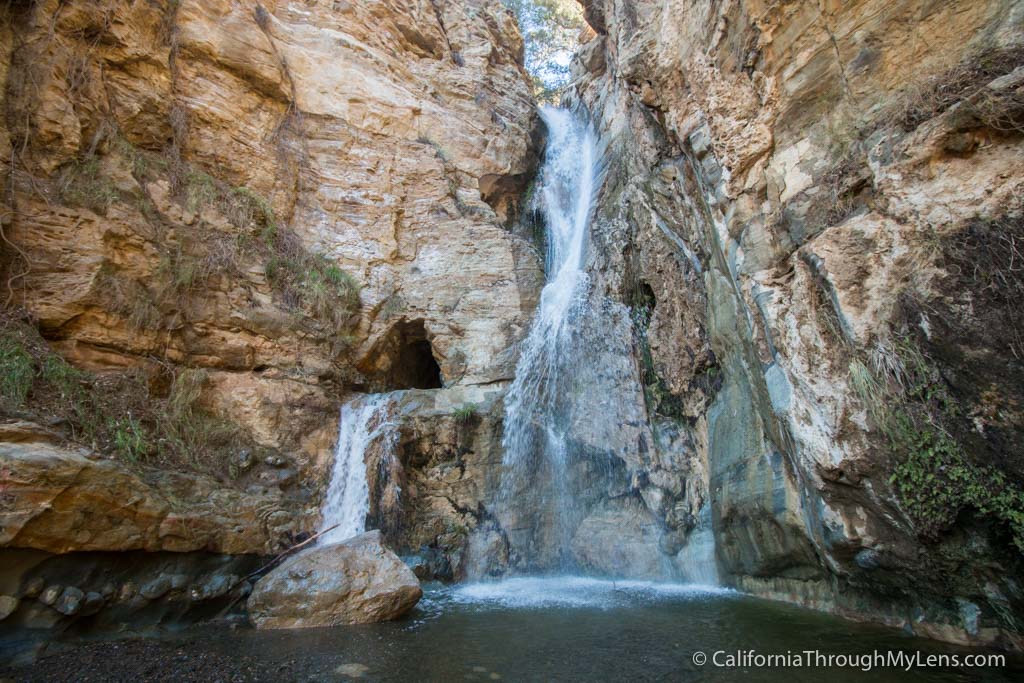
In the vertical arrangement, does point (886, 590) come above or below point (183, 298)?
below

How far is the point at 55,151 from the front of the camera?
7.56 m

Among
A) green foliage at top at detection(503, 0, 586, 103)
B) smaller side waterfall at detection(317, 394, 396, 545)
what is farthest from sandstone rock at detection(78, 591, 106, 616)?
green foliage at top at detection(503, 0, 586, 103)

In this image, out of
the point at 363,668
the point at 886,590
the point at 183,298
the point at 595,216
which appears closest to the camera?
the point at 363,668

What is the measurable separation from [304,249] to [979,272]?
10695mm

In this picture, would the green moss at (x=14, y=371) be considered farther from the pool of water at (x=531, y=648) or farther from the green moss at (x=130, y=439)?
the pool of water at (x=531, y=648)

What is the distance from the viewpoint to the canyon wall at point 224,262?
5.78 metres

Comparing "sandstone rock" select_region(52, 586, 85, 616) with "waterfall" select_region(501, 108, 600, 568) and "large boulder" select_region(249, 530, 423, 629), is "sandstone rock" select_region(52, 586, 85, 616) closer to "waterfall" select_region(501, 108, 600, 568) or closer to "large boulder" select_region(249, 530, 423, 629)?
"large boulder" select_region(249, 530, 423, 629)

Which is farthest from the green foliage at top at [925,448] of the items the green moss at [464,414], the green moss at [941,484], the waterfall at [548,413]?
the green moss at [464,414]

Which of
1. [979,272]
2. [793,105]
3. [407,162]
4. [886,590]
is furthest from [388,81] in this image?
[886,590]

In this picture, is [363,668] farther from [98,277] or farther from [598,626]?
[98,277]

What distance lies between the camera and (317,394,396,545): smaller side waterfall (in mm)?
7734

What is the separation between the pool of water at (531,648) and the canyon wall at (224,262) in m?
1.22

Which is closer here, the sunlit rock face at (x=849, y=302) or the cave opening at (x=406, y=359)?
the sunlit rock face at (x=849, y=302)

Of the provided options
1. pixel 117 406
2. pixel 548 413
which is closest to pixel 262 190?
pixel 117 406
